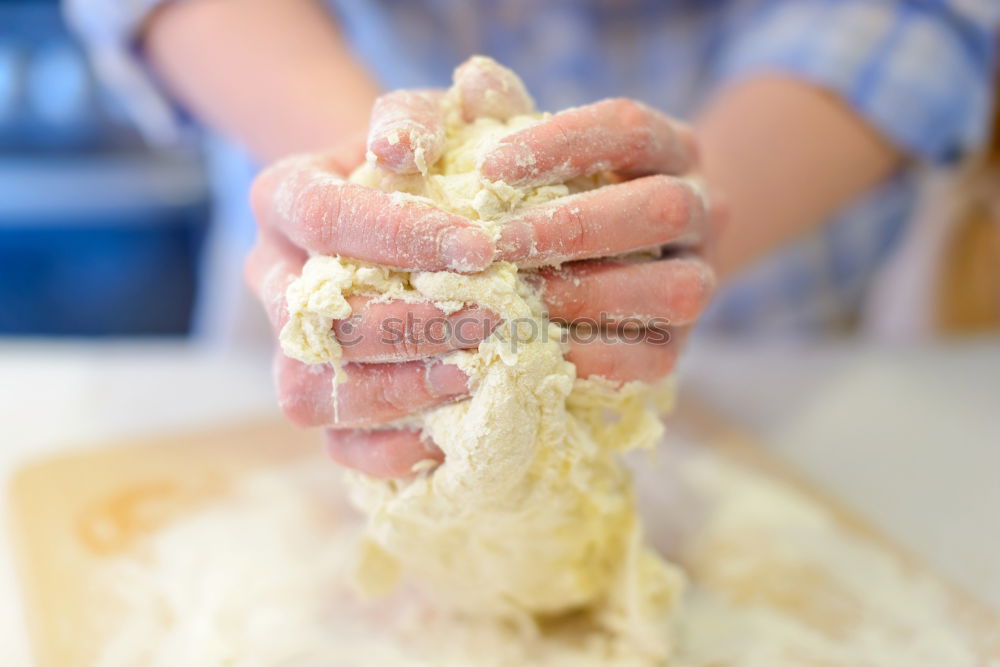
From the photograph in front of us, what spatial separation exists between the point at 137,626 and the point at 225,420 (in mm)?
402

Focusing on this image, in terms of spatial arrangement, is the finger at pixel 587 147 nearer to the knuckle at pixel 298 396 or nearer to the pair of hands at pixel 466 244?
the pair of hands at pixel 466 244

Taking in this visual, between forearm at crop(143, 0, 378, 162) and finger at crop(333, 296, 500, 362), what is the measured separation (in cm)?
30

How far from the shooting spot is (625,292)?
0.62m

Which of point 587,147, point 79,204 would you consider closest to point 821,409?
point 587,147

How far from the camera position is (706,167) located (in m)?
0.94

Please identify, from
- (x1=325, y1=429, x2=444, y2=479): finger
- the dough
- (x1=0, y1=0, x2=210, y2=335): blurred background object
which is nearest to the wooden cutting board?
the dough

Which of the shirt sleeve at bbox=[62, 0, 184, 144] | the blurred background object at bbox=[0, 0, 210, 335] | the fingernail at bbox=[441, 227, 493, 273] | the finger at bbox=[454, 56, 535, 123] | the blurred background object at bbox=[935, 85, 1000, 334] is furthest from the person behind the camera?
the blurred background object at bbox=[0, 0, 210, 335]

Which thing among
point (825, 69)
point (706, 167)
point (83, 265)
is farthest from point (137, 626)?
point (83, 265)

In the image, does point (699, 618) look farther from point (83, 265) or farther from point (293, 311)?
point (83, 265)

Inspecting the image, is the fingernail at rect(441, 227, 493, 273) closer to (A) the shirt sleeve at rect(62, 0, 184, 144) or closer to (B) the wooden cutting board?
(B) the wooden cutting board

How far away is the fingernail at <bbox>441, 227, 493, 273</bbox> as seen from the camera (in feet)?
1.81

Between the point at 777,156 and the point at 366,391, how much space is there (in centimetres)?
65

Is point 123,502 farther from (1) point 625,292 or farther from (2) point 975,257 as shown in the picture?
(2) point 975,257

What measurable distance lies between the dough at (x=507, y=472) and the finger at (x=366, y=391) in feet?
0.05
